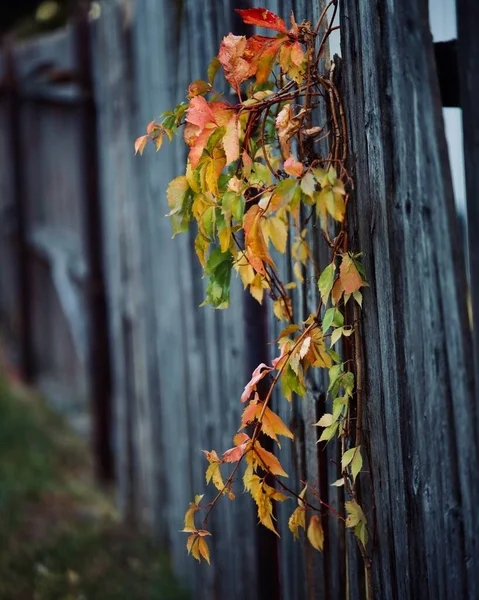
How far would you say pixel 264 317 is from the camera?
2467mm

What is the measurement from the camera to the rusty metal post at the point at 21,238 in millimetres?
6195

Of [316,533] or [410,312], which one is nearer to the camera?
[410,312]

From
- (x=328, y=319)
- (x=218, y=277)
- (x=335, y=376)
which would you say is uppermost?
(x=218, y=277)

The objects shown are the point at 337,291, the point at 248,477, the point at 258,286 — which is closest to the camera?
the point at 337,291

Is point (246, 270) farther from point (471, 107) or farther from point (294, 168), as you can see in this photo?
point (471, 107)

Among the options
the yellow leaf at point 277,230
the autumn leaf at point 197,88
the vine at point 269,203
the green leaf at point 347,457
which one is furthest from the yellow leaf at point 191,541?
the autumn leaf at point 197,88

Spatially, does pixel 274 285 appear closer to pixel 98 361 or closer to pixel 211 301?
pixel 211 301

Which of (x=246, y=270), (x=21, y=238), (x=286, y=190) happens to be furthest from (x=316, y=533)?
(x=21, y=238)

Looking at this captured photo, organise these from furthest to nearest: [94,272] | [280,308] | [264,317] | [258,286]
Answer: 1. [94,272]
2. [264,317]
3. [280,308]
4. [258,286]

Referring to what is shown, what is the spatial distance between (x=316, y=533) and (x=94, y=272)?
3.07 meters

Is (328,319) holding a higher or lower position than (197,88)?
lower

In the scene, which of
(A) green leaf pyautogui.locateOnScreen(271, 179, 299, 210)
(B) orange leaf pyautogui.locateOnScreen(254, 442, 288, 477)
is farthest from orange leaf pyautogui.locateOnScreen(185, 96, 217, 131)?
(B) orange leaf pyautogui.locateOnScreen(254, 442, 288, 477)

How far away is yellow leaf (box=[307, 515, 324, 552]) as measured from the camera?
1891 millimetres

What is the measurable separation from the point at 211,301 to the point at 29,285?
16.6 ft
